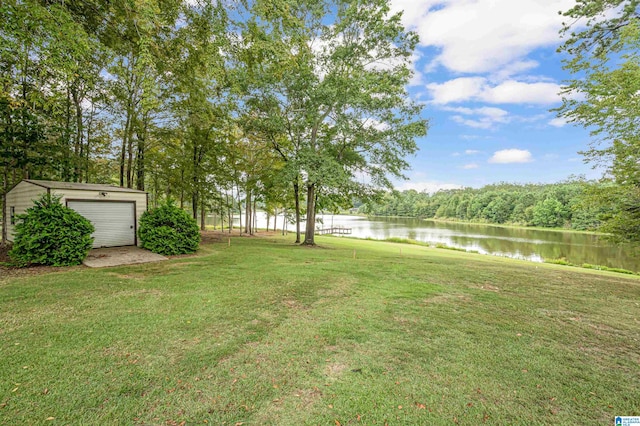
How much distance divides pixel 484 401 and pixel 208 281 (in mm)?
5285

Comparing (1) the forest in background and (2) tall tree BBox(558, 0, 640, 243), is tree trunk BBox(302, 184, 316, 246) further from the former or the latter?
(2) tall tree BBox(558, 0, 640, 243)

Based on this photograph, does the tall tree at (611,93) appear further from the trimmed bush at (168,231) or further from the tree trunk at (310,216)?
the trimmed bush at (168,231)

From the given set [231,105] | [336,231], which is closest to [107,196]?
[231,105]

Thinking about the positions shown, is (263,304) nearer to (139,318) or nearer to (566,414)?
(139,318)

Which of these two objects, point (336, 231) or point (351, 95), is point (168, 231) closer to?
point (351, 95)

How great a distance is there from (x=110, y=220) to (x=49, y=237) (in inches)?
122

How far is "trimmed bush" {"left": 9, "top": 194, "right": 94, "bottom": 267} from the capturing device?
6.70m

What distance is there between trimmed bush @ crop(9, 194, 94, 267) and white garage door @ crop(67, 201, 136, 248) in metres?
1.94

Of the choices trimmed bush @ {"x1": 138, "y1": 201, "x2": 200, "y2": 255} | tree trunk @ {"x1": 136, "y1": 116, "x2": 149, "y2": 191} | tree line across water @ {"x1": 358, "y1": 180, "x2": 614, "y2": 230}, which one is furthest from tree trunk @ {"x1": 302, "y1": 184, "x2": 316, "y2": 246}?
tree line across water @ {"x1": 358, "y1": 180, "x2": 614, "y2": 230}

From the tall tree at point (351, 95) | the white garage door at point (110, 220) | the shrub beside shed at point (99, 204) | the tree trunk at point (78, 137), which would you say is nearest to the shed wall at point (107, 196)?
the shrub beside shed at point (99, 204)

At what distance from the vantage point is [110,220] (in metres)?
9.92

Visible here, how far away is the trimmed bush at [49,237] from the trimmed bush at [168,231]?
2.07 meters

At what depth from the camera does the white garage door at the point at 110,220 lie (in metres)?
9.38

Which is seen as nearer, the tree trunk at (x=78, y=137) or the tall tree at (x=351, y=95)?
the tall tree at (x=351, y=95)
